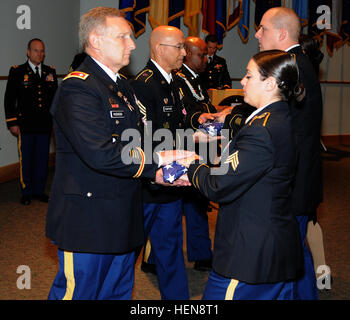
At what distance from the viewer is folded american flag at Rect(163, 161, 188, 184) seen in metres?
2.10

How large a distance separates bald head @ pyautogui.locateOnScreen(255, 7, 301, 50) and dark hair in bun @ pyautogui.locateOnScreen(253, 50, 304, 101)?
2.39 feet

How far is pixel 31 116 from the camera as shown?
17.2 feet

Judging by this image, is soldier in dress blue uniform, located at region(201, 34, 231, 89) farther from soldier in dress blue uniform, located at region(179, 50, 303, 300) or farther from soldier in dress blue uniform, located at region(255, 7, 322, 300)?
soldier in dress blue uniform, located at region(179, 50, 303, 300)

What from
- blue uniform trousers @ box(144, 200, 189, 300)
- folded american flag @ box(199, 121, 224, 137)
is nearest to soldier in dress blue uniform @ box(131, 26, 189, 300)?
blue uniform trousers @ box(144, 200, 189, 300)

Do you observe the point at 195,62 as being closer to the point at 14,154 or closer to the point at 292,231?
the point at 292,231

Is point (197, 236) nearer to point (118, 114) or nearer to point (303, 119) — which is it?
point (303, 119)

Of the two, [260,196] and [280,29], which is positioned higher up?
[280,29]

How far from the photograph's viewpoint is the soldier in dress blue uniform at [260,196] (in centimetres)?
174

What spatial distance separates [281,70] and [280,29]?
32.5 inches

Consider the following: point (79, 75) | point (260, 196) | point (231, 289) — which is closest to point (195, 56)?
point (79, 75)

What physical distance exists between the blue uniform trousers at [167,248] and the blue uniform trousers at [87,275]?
710mm

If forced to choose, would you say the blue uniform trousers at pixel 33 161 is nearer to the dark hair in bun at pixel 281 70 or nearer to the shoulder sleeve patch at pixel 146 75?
the shoulder sleeve patch at pixel 146 75

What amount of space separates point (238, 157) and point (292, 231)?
38 centimetres
